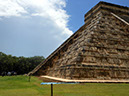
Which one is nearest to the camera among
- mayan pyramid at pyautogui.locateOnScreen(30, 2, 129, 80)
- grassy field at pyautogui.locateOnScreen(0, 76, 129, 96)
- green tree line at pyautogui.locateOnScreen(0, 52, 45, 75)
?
grassy field at pyautogui.locateOnScreen(0, 76, 129, 96)

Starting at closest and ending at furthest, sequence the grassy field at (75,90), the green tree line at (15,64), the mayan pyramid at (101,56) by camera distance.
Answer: the grassy field at (75,90), the mayan pyramid at (101,56), the green tree line at (15,64)

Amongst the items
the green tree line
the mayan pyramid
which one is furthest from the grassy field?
the green tree line

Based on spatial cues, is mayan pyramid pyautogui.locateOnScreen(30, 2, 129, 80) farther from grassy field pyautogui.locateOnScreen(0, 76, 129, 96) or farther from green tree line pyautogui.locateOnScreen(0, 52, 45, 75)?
green tree line pyautogui.locateOnScreen(0, 52, 45, 75)

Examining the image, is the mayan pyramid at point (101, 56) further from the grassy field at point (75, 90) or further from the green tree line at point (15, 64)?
the green tree line at point (15, 64)

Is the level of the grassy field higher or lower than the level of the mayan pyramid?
lower

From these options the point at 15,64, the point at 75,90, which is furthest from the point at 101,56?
the point at 15,64

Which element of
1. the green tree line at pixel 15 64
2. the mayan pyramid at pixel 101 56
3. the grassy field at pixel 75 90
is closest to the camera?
the grassy field at pixel 75 90

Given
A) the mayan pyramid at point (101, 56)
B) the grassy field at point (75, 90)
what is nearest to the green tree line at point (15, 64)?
the mayan pyramid at point (101, 56)

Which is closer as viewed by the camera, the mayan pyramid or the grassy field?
the grassy field

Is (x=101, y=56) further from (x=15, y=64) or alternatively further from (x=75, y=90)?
(x=15, y=64)

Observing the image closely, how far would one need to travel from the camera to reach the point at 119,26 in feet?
40.4

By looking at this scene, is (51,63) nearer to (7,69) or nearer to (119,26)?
(119,26)

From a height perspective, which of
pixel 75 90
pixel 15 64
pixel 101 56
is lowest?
pixel 75 90

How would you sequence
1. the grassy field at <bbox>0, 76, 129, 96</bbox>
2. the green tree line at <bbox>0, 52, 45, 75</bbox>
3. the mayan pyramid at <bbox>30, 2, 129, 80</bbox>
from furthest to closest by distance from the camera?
the green tree line at <bbox>0, 52, 45, 75</bbox> < the mayan pyramid at <bbox>30, 2, 129, 80</bbox> < the grassy field at <bbox>0, 76, 129, 96</bbox>
